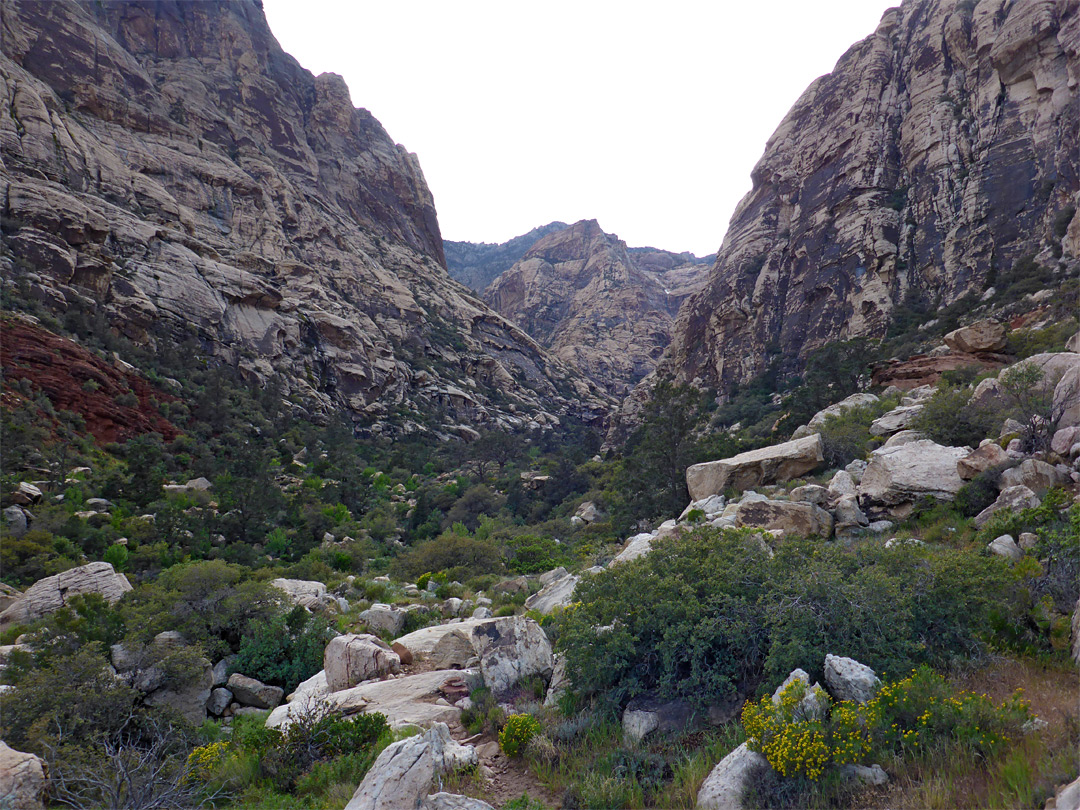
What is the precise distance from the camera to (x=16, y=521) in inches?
555

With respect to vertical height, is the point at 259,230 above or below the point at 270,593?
above

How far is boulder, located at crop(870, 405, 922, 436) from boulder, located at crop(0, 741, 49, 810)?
60.0 feet

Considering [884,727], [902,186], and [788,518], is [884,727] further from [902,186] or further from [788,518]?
[902,186]

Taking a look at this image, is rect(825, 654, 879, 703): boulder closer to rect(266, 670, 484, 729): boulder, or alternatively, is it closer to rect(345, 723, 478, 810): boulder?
rect(345, 723, 478, 810): boulder

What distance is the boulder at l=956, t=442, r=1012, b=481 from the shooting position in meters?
8.85

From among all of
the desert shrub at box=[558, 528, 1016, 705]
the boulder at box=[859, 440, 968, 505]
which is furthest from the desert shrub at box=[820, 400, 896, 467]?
the desert shrub at box=[558, 528, 1016, 705]

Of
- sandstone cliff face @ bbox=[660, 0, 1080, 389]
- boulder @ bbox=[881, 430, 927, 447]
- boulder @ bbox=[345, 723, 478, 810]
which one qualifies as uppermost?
sandstone cliff face @ bbox=[660, 0, 1080, 389]

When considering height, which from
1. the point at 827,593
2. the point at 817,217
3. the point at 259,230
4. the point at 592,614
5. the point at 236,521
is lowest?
the point at 236,521

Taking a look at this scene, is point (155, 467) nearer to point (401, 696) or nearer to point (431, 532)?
point (431, 532)

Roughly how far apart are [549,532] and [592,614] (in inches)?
706

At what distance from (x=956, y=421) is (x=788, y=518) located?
21.3 feet

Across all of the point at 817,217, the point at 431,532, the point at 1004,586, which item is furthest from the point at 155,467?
the point at 817,217

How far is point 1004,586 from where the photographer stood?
5145mm

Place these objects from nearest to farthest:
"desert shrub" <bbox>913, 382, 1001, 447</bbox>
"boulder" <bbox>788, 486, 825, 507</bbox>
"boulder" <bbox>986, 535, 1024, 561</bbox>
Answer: "boulder" <bbox>986, 535, 1024, 561</bbox> → "boulder" <bbox>788, 486, 825, 507</bbox> → "desert shrub" <bbox>913, 382, 1001, 447</bbox>
